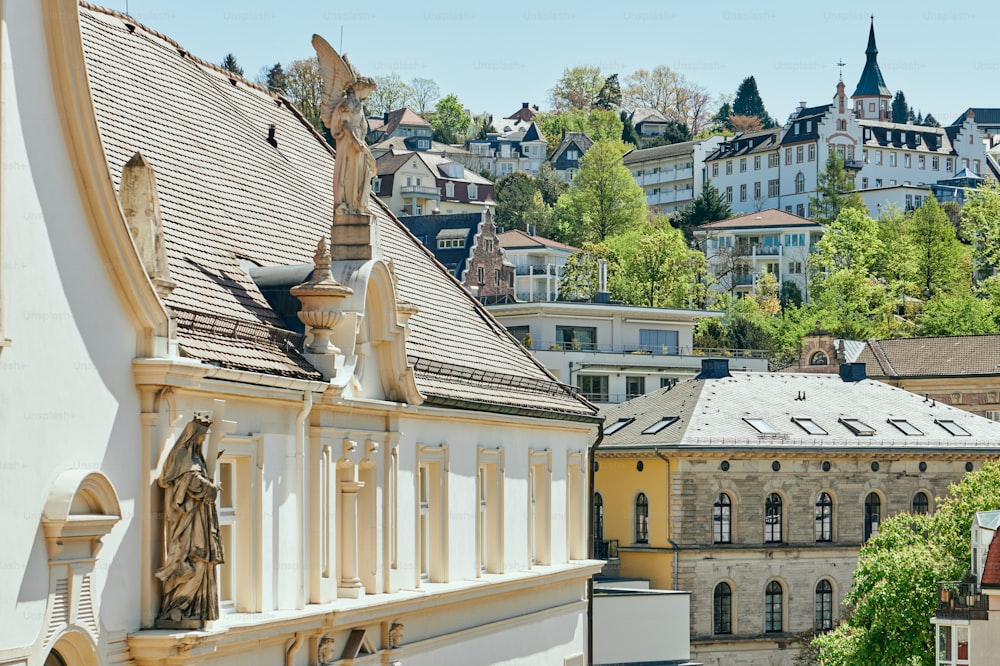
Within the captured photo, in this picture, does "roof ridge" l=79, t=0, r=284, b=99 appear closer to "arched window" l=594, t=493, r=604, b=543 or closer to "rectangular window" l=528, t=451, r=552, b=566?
"rectangular window" l=528, t=451, r=552, b=566

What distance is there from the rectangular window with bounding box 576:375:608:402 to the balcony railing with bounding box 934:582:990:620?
4633cm

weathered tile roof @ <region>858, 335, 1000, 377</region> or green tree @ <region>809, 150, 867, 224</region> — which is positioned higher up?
green tree @ <region>809, 150, 867, 224</region>

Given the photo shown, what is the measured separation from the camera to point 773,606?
71438 mm

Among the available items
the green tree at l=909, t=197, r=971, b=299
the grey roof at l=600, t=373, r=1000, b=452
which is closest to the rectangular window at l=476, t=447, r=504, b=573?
the grey roof at l=600, t=373, r=1000, b=452

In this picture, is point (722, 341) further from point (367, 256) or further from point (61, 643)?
point (61, 643)

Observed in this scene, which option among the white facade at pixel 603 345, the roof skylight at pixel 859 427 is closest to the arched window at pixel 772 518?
the roof skylight at pixel 859 427

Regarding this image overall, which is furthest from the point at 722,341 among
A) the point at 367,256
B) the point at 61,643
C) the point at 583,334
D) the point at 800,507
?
the point at 61,643

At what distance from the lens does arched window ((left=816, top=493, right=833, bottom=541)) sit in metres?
73.0

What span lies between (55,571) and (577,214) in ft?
500

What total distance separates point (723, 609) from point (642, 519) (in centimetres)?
428

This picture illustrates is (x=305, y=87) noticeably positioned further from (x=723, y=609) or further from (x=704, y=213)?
(x=723, y=609)

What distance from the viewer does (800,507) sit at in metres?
72.4

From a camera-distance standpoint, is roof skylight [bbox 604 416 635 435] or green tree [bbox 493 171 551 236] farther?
green tree [bbox 493 171 551 236]

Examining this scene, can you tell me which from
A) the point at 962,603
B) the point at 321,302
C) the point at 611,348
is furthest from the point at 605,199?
the point at 321,302
